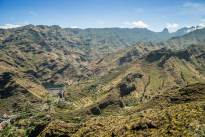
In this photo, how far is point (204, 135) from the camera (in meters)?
172
